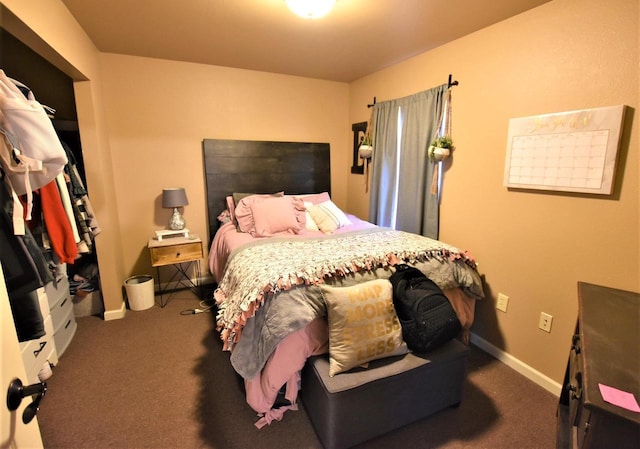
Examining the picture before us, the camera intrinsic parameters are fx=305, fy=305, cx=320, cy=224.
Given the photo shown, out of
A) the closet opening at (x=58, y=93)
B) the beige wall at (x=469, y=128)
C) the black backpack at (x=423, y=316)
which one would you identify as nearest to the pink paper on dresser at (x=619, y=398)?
the black backpack at (x=423, y=316)

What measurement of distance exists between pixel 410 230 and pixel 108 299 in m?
2.81

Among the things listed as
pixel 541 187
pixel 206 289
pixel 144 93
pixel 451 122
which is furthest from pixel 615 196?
pixel 144 93

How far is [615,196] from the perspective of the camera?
1604mm

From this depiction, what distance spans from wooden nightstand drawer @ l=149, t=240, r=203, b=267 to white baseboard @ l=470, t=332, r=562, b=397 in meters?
2.55

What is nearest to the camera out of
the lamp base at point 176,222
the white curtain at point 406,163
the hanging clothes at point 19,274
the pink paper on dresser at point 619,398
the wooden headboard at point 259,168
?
the pink paper on dresser at point 619,398

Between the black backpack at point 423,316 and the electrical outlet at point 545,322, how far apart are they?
2.41 feet

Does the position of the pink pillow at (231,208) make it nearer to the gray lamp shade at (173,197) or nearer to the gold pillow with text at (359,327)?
the gray lamp shade at (173,197)

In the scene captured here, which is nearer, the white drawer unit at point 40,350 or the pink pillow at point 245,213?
the white drawer unit at point 40,350

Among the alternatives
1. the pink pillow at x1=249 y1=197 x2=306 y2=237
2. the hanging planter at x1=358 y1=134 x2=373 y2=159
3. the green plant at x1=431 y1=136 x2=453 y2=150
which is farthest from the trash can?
the green plant at x1=431 y1=136 x2=453 y2=150

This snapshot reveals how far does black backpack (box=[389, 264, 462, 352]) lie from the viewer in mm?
1590

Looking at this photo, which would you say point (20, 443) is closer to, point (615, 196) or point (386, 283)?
point (386, 283)

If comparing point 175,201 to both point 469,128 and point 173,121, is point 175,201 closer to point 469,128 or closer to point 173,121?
point 173,121

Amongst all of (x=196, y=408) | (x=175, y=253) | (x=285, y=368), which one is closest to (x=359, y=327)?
(x=285, y=368)

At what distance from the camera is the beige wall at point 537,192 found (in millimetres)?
1571
